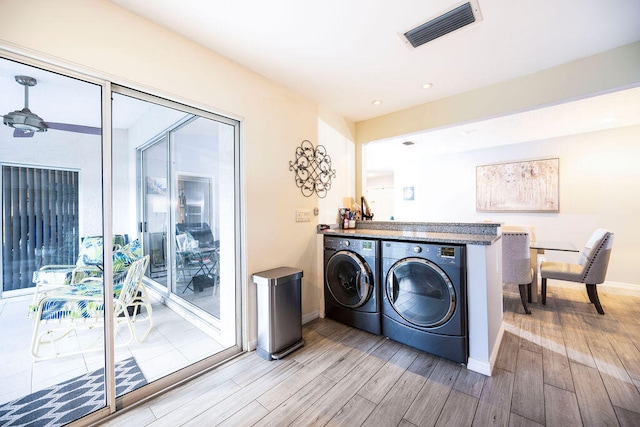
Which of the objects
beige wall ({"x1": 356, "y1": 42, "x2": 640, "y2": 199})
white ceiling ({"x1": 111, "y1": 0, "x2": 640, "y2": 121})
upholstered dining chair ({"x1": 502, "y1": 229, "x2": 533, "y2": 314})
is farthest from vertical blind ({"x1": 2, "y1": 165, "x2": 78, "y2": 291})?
upholstered dining chair ({"x1": 502, "y1": 229, "x2": 533, "y2": 314})

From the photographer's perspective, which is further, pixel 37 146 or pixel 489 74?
pixel 489 74

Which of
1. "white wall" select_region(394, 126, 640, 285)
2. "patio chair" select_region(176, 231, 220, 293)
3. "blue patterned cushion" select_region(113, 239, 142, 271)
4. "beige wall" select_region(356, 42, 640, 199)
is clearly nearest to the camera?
"blue patterned cushion" select_region(113, 239, 142, 271)

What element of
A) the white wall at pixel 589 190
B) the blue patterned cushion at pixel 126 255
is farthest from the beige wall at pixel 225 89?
the white wall at pixel 589 190

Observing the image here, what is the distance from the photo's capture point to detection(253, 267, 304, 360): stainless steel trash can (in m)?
2.07

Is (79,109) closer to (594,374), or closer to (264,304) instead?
(264,304)

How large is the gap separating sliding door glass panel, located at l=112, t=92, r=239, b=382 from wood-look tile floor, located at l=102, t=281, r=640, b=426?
44 centimetres

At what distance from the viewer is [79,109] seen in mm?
1497

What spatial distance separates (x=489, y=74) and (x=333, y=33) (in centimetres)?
155

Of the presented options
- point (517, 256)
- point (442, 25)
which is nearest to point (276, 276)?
point (442, 25)

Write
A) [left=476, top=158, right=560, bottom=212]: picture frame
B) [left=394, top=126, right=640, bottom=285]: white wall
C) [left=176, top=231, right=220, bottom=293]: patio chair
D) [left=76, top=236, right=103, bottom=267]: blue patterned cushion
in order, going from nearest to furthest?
[left=76, top=236, right=103, bottom=267]: blue patterned cushion
[left=176, top=231, right=220, bottom=293]: patio chair
[left=394, top=126, right=640, bottom=285]: white wall
[left=476, top=158, right=560, bottom=212]: picture frame

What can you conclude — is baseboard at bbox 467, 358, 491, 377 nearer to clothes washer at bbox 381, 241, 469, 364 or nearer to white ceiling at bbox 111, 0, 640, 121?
clothes washer at bbox 381, 241, 469, 364

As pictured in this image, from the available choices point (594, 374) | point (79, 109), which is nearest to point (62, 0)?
point (79, 109)

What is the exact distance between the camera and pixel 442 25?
5.65 feet

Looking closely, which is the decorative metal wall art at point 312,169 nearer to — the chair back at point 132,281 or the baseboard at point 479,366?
the chair back at point 132,281
